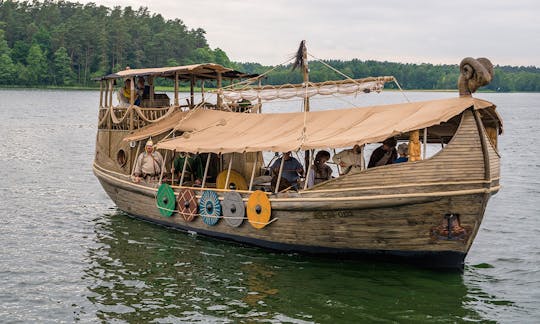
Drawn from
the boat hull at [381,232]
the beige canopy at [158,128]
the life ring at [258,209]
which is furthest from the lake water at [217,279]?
the beige canopy at [158,128]

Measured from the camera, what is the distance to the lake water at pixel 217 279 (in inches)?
487

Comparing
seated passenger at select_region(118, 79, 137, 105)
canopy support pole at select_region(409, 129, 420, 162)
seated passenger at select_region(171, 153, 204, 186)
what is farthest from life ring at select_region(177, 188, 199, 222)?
canopy support pole at select_region(409, 129, 420, 162)

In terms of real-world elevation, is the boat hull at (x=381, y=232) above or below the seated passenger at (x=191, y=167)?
below

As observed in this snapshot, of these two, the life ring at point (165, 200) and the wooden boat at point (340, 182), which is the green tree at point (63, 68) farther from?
the life ring at point (165, 200)

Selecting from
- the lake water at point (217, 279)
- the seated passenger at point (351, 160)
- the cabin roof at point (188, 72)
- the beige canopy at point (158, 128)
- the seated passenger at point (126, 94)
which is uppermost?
the cabin roof at point (188, 72)

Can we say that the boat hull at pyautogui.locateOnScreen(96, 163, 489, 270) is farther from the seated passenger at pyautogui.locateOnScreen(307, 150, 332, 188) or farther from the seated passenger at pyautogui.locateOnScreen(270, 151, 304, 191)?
the seated passenger at pyautogui.locateOnScreen(307, 150, 332, 188)

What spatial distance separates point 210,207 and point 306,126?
9.64 ft

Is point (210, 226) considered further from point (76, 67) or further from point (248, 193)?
point (76, 67)

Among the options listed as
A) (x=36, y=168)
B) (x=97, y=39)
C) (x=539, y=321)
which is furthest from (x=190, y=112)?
(x=97, y=39)

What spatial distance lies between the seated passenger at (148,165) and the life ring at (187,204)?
5.90 feet

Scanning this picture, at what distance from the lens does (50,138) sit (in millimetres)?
48438

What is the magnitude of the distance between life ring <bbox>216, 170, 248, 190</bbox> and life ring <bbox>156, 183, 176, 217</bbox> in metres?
1.19

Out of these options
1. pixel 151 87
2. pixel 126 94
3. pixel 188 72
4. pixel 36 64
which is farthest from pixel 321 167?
pixel 36 64

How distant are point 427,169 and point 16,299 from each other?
26.3 ft
